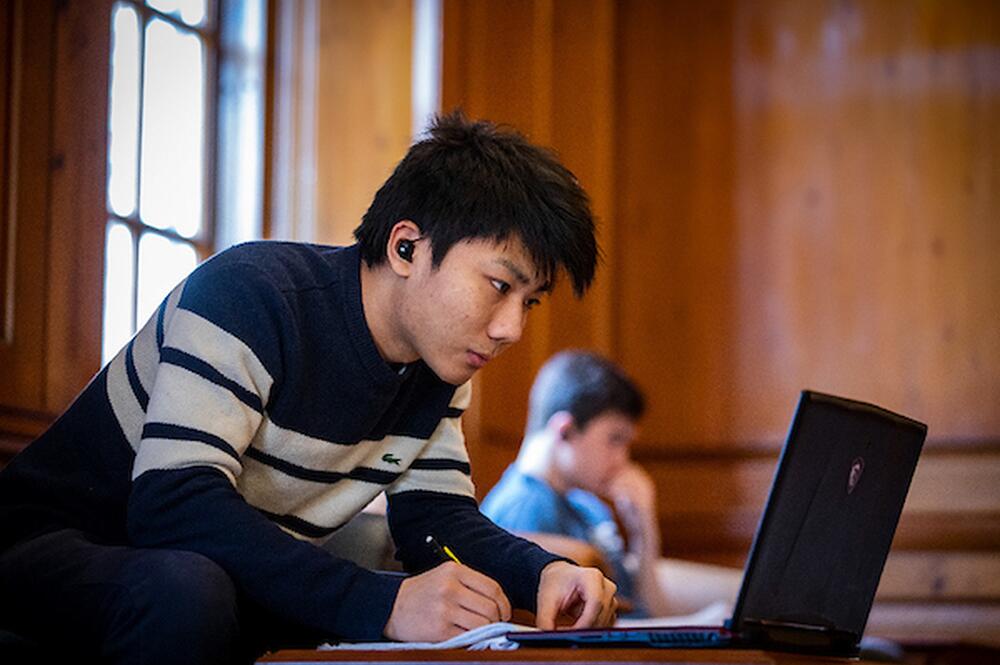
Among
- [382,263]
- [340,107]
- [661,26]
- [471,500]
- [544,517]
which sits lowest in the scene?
[544,517]

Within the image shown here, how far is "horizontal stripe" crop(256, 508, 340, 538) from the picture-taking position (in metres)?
1.68

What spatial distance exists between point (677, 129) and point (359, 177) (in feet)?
3.38

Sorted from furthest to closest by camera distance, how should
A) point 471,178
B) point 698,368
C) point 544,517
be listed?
point 698,368, point 544,517, point 471,178

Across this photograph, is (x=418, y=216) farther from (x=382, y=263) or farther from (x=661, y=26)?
(x=661, y=26)

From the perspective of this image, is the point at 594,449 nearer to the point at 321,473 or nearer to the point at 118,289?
the point at 118,289

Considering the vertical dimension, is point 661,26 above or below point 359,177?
above

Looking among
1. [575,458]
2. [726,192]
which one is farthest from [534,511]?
[726,192]

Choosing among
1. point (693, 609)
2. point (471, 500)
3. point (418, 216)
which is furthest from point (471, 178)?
point (693, 609)

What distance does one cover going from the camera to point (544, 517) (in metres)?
3.11

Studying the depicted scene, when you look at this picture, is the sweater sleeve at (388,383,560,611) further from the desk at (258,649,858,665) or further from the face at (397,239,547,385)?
the desk at (258,649,858,665)

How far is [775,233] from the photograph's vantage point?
4039mm

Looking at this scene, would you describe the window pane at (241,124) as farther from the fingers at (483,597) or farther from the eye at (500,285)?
the fingers at (483,597)

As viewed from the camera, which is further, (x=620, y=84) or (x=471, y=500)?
(x=620, y=84)

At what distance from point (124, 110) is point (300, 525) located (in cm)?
146
